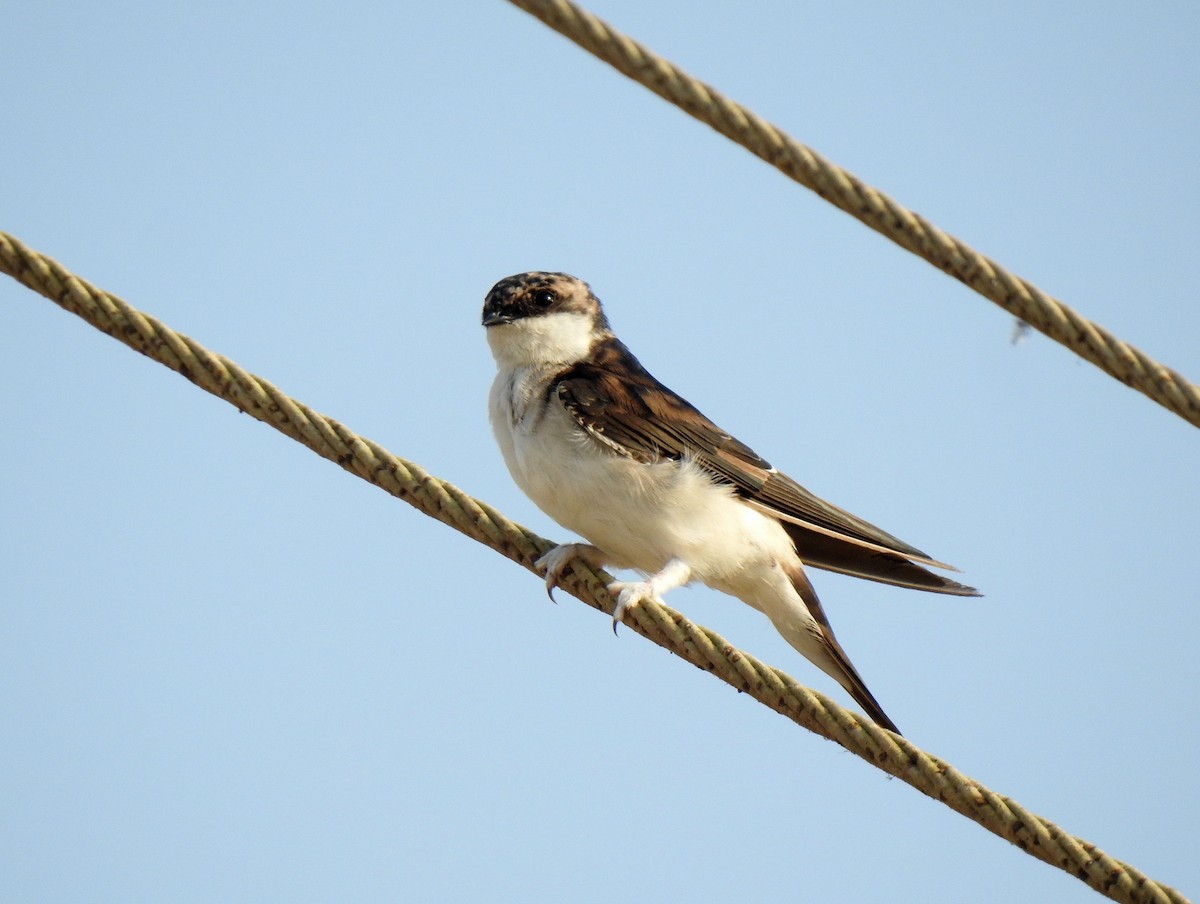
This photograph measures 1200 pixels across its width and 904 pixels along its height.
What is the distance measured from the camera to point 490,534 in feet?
13.5

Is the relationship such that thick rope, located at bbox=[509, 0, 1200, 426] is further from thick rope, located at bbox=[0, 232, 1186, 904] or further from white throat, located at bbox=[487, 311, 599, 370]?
white throat, located at bbox=[487, 311, 599, 370]

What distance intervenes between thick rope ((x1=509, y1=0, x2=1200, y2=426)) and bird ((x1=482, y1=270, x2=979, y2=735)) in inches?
83.5

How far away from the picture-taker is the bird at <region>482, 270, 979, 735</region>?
220 inches

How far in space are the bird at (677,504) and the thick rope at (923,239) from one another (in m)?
2.12

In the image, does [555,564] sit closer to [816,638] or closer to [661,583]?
[661,583]

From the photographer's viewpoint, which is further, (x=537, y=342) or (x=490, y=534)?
(x=537, y=342)

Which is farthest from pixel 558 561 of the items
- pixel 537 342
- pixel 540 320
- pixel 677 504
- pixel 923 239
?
pixel 923 239

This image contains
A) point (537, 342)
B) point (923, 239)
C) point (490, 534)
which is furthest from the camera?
point (537, 342)

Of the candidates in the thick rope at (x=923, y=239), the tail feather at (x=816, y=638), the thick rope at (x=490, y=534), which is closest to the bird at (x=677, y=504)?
the tail feather at (x=816, y=638)

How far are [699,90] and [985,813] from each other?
1932 millimetres

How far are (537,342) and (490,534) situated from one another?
2462 millimetres

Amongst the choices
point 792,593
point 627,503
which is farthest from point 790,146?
point 792,593

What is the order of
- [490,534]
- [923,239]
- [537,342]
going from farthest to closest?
[537,342] < [490,534] < [923,239]

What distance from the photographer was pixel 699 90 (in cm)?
317
